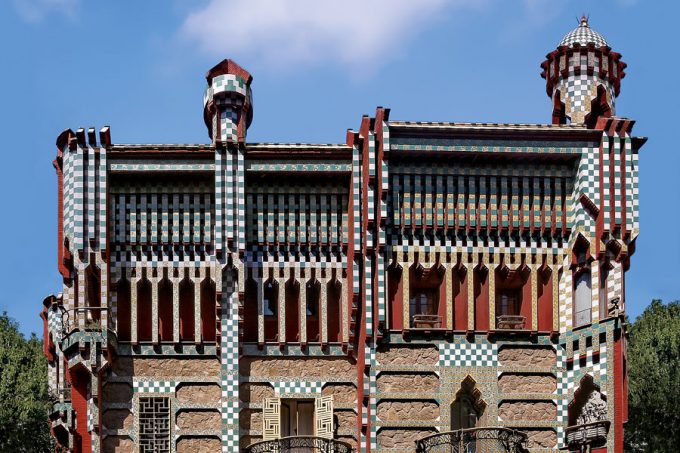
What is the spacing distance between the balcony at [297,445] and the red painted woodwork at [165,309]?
376 cm

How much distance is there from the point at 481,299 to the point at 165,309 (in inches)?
297

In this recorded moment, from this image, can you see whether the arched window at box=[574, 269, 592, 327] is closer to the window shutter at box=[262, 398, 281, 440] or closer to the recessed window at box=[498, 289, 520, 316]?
the recessed window at box=[498, 289, 520, 316]

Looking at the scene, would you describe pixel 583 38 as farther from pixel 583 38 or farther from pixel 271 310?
pixel 271 310

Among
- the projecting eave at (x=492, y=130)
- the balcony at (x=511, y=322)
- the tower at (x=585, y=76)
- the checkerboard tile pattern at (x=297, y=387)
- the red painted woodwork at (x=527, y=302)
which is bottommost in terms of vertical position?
the checkerboard tile pattern at (x=297, y=387)

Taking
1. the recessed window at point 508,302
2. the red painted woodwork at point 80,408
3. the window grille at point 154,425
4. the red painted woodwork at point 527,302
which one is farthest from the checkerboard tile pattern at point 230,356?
the red painted woodwork at point 527,302

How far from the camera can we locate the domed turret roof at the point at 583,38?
41125 millimetres

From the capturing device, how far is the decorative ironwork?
120ft

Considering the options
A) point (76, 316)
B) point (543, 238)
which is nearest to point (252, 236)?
point (76, 316)

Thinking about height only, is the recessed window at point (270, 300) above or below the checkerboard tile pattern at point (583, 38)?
below

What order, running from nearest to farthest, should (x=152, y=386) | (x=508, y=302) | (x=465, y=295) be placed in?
1. (x=152, y=386)
2. (x=465, y=295)
3. (x=508, y=302)

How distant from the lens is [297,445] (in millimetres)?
37062

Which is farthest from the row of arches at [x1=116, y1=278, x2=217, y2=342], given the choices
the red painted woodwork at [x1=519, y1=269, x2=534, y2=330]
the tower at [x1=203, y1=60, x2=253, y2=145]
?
the red painted woodwork at [x1=519, y1=269, x2=534, y2=330]

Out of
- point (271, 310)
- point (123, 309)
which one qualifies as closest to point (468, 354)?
point (271, 310)

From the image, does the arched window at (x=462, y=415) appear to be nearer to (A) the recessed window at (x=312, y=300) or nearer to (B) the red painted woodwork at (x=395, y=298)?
(B) the red painted woodwork at (x=395, y=298)
